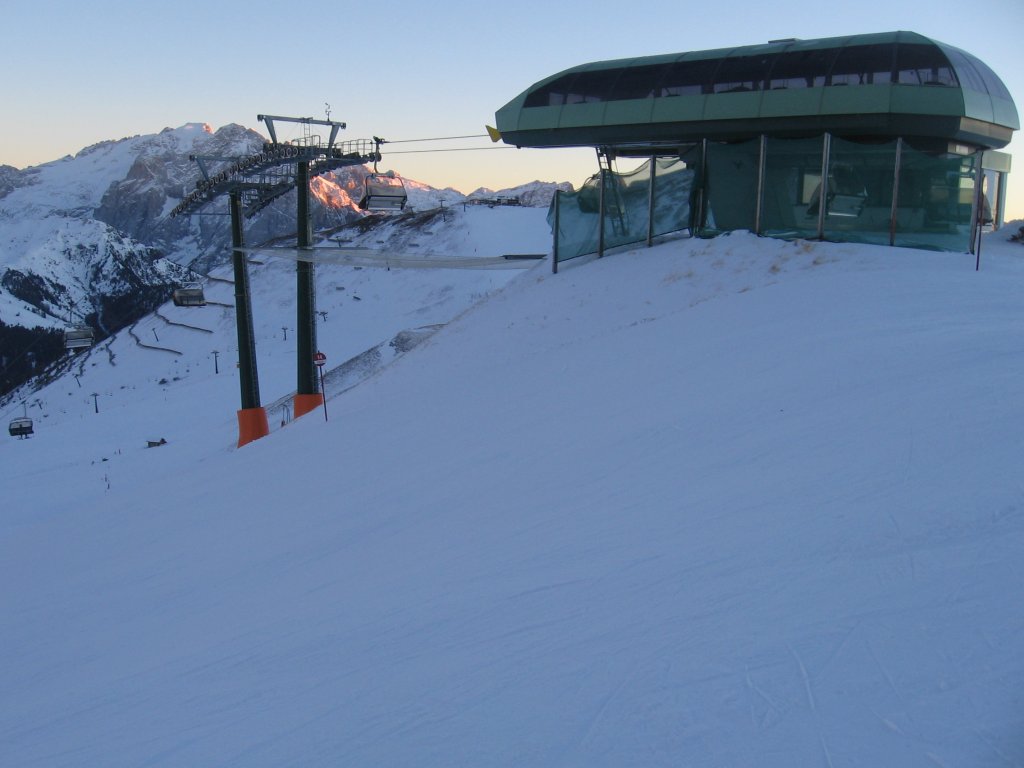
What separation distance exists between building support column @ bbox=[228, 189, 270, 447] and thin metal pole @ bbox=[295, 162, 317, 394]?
1.61 meters

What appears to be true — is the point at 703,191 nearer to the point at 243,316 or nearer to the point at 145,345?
the point at 243,316

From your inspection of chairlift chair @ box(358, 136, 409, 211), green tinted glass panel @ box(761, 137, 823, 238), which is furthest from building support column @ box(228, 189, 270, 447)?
green tinted glass panel @ box(761, 137, 823, 238)

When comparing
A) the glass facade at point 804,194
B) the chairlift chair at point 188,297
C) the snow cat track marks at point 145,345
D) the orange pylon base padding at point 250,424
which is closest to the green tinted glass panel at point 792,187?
the glass facade at point 804,194

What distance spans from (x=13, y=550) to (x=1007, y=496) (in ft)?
44.7

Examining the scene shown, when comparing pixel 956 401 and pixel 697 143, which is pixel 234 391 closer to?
pixel 697 143

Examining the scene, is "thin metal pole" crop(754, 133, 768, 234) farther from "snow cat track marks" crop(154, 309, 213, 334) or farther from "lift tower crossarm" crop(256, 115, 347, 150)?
"snow cat track marks" crop(154, 309, 213, 334)

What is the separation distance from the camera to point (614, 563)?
6152 mm

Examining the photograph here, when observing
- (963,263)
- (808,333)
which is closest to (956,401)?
(808,333)

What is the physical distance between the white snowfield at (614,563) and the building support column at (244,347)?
6890mm

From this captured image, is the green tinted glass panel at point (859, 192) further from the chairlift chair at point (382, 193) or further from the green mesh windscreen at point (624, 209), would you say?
the chairlift chair at point (382, 193)

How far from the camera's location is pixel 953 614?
15.2 feet

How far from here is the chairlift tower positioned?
70.0ft

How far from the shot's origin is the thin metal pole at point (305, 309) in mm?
21156

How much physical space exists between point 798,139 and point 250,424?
568 inches
